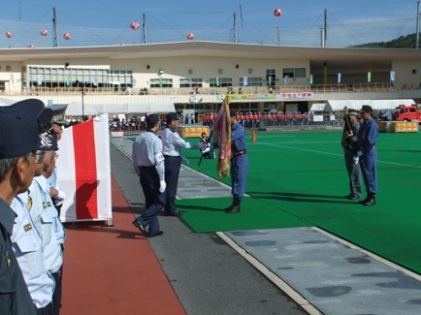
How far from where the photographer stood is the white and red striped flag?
9867mm

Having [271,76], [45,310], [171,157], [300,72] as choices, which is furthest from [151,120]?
[300,72]

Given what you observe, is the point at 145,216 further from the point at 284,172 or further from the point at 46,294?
the point at 284,172

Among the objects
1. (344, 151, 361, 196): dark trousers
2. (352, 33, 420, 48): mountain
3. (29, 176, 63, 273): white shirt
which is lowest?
(344, 151, 361, 196): dark trousers

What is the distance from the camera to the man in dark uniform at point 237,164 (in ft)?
35.5

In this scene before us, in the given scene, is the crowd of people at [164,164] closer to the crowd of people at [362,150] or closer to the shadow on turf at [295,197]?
the shadow on turf at [295,197]

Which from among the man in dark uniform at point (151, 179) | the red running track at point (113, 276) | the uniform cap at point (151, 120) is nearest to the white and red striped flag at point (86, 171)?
the red running track at point (113, 276)

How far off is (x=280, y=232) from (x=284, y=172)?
9146 mm

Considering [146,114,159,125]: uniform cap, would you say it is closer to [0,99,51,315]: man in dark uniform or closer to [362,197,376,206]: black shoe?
[362,197,376,206]: black shoe

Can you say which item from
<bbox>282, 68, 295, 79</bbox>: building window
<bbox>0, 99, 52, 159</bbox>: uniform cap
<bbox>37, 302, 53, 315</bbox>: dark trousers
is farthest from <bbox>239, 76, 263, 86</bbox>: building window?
<bbox>0, 99, 52, 159</bbox>: uniform cap

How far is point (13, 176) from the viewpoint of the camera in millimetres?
2062

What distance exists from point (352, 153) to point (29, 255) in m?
10.4

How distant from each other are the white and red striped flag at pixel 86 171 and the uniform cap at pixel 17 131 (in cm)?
788

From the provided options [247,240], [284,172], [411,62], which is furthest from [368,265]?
[411,62]

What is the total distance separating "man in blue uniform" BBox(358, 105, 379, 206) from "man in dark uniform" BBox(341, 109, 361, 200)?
0.48 m
